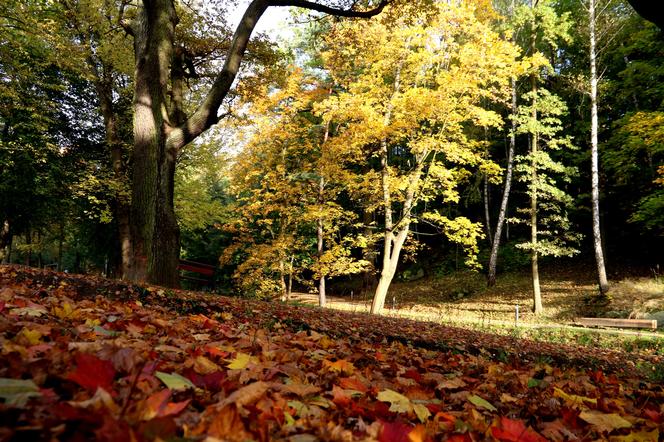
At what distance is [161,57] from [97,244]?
15924mm

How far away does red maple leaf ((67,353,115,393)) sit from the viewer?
2.80 ft

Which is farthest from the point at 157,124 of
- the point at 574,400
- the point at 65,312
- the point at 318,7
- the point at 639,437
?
the point at 639,437

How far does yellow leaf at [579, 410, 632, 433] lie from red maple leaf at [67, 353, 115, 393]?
1669 millimetres

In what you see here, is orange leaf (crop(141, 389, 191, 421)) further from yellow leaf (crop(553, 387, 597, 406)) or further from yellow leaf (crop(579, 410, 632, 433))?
yellow leaf (crop(553, 387, 597, 406))

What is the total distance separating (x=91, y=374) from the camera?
88 cm

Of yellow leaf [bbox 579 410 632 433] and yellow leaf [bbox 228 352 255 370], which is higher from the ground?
yellow leaf [bbox 228 352 255 370]

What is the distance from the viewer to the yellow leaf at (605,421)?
4.79 feet

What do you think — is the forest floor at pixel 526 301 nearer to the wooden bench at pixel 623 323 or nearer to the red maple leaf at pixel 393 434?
the wooden bench at pixel 623 323

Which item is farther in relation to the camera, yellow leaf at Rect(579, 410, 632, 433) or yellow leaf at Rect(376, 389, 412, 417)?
yellow leaf at Rect(579, 410, 632, 433)

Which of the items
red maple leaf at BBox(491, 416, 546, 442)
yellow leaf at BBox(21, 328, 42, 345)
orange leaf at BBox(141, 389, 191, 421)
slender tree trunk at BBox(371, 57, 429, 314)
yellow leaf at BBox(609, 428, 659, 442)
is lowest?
yellow leaf at BBox(609, 428, 659, 442)

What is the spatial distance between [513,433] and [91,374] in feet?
3.97

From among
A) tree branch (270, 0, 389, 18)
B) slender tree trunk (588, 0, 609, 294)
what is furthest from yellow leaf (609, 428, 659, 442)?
slender tree trunk (588, 0, 609, 294)

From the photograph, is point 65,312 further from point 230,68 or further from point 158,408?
point 230,68

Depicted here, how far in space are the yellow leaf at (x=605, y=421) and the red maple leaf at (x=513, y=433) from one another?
42 cm
